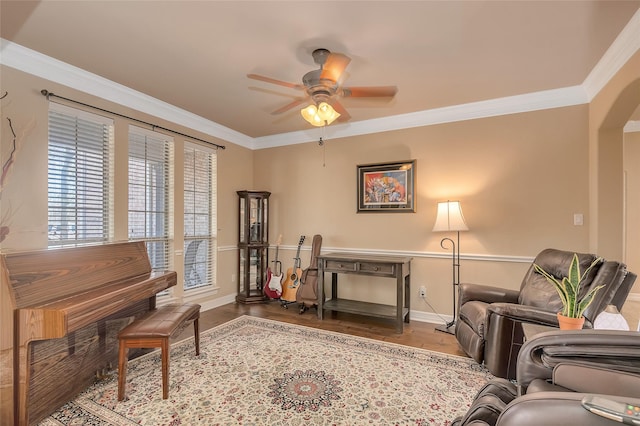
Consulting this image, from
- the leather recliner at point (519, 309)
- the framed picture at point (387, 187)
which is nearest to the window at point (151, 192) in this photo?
the framed picture at point (387, 187)

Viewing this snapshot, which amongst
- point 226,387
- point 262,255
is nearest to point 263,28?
point 226,387

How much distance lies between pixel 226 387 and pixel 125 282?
1129 millimetres

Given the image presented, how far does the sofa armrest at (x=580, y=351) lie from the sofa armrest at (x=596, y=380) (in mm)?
35

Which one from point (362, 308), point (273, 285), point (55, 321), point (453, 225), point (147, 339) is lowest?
point (362, 308)

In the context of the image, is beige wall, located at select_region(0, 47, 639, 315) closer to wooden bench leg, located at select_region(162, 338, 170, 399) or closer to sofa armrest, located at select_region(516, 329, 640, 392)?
wooden bench leg, located at select_region(162, 338, 170, 399)

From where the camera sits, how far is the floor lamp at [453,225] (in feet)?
10.7

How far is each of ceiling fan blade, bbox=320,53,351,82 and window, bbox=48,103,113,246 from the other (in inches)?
91.0

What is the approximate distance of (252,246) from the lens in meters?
4.48

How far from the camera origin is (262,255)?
4.59 metres

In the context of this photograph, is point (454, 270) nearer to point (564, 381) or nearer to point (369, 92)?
point (369, 92)

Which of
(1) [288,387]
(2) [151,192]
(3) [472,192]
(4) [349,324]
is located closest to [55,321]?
(1) [288,387]

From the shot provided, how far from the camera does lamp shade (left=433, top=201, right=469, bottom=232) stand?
325 centimetres

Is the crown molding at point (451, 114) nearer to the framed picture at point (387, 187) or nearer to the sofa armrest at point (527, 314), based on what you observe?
the framed picture at point (387, 187)

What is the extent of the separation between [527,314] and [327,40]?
8.05ft
